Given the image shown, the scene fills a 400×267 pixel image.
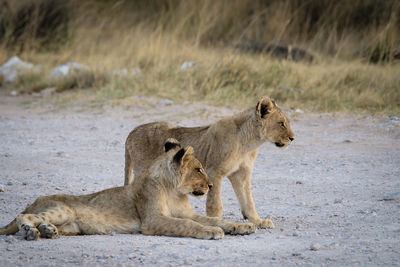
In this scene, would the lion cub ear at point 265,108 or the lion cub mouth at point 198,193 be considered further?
the lion cub ear at point 265,108

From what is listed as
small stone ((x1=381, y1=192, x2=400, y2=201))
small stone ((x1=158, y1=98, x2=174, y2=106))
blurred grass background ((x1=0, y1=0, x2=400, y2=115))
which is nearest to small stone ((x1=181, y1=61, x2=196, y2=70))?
blurred grass background ((x1=0, y1=0, x2=400, y2=115))

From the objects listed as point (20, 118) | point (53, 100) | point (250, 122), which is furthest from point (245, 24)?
point (250, 122)

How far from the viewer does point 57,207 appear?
4.76 metres

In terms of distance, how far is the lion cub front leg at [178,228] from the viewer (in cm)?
464

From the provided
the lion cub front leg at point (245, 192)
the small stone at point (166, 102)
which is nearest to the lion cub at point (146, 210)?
the lion cub front leg at point (245, 192)

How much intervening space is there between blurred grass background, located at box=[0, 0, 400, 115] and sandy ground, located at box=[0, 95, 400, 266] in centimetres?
95

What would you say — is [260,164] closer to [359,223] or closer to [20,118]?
[359,223]

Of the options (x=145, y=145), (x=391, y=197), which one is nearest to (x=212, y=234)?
(x=145, y=145)

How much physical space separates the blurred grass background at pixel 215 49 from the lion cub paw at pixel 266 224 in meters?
5.60

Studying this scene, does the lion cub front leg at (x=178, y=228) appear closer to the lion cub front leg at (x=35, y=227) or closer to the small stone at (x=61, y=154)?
the lion cub front leg at (x=35, y=227)

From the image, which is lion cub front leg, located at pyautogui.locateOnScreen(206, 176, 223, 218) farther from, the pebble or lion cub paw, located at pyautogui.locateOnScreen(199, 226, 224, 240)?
the pebble

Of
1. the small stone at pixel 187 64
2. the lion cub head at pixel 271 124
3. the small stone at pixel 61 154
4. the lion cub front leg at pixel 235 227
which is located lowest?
the small stone at pixel 61 154

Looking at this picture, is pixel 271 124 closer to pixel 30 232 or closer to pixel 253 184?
pixel 253 184

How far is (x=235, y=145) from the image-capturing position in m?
5.51
